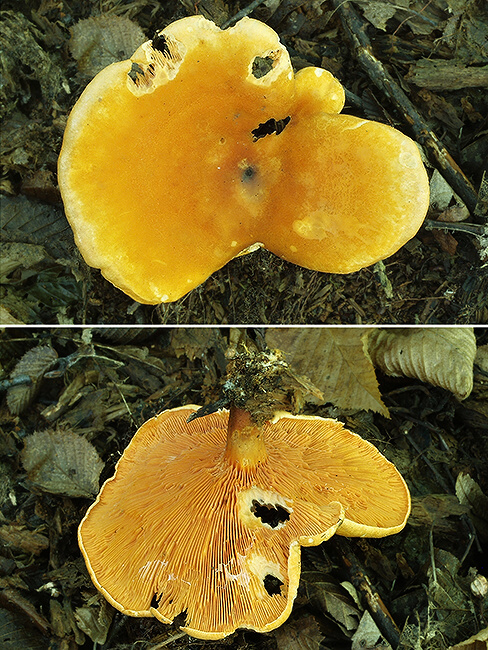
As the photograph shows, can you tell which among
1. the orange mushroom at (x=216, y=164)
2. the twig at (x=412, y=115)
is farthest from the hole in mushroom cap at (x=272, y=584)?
the twig at (x=412, y=115)

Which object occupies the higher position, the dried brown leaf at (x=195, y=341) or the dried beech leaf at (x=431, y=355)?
the dried brown leaf at (x=195, y=341)

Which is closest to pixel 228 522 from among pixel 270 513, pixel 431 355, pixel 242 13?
pixel 270 513

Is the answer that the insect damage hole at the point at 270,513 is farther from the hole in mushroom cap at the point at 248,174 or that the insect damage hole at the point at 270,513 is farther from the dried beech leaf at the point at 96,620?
the hole in mushroom cap at the point at 248,174

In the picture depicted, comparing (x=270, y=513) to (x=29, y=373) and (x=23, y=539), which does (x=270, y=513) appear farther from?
(x=29, y=373)

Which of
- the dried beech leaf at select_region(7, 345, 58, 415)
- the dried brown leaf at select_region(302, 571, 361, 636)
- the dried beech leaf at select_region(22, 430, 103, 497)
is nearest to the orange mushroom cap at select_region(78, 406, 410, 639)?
the dried beech leaf at select_region(22, 430, 103, 497)

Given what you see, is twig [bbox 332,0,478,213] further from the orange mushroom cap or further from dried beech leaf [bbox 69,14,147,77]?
the orange mushroom cap

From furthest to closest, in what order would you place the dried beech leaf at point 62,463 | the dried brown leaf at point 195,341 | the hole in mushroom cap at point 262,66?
the dried brown leaf at point 195,341 → the dried beech leaf at point 62,463 → the hole in mushroom cap at point 262,66

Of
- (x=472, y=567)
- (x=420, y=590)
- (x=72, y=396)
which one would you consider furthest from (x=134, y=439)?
(x=472, y=567)
